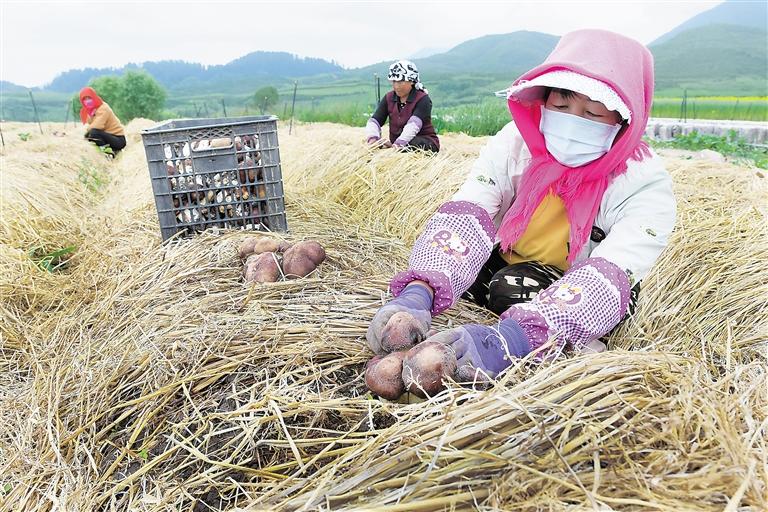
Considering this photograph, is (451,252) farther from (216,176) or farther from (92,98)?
(92,98)

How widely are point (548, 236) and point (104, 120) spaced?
28.6 ft

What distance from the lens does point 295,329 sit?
1522 mm

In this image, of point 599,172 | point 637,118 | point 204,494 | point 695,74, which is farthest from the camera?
point 695,74

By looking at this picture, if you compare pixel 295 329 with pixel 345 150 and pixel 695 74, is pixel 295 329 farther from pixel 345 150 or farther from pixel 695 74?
pixel 695 74

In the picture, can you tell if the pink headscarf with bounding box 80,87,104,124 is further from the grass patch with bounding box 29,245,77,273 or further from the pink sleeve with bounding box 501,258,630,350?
the pink sleeve with bounding box 501,258,630,350

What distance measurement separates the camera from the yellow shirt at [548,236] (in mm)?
1714

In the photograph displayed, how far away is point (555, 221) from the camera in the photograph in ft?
5.72

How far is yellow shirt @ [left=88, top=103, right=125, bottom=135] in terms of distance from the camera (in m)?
8.42

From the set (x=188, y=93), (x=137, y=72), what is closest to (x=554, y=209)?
(x=137, y=72)

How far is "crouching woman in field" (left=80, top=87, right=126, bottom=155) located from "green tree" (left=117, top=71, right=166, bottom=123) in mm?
19602

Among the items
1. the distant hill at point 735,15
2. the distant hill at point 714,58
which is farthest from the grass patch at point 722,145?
the distant hill at point 735,15

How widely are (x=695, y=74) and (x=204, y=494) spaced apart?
4167cm

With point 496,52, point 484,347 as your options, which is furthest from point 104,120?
point 496,52

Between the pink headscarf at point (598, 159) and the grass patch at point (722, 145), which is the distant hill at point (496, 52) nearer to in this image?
the grass patch at point (722, 145)
